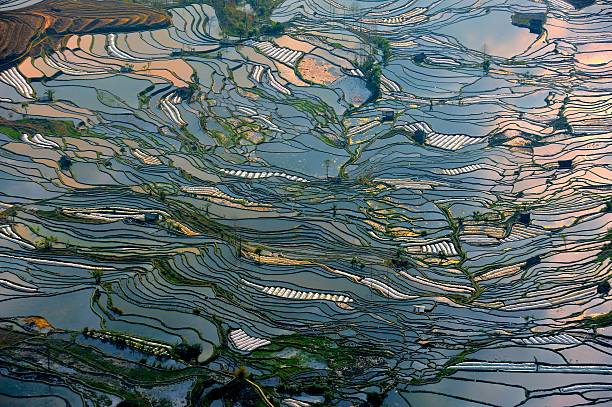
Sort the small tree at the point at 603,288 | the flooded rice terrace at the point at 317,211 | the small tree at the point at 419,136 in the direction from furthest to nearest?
the small tree at the point at 419,136
the small tree at the point at 603,288
the flooded rice terrace at the point at 317,211

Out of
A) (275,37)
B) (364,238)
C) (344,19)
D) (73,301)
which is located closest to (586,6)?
(344,19)

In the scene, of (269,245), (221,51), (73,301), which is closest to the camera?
(73,301)

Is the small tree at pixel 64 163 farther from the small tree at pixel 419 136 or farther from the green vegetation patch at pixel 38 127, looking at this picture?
the small tree at pixel 419 136

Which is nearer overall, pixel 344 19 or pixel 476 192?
pixel 476 192

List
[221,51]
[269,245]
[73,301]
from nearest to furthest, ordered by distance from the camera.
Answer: [73,301]
[269,245]
[221,51]

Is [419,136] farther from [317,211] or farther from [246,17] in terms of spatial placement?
[246,17]

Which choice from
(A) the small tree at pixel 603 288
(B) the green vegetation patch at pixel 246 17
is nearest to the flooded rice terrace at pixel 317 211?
(A) the small tree at pixel 603 288

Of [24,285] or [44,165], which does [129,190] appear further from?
[24,285]
